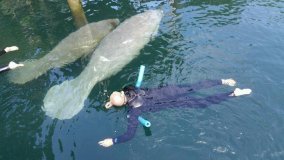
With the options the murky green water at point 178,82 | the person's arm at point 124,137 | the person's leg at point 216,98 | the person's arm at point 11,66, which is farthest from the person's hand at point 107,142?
the person's arm at point 11,66

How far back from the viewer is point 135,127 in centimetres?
873

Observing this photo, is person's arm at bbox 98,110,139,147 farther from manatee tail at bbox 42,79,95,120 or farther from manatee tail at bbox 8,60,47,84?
manatee tail at bbox 8,60,47,84

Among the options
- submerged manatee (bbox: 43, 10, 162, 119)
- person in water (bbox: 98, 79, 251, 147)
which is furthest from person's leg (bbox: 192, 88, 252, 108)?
submerged manatee (bbox: 43, 10, 162, 119)

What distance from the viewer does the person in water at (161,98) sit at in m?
9.06

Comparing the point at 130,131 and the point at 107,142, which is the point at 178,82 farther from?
the point at 107,142

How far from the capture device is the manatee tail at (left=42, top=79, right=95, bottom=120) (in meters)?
9.60

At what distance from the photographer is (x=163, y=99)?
370 inches

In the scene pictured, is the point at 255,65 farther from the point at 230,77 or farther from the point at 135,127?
the point at 135,127

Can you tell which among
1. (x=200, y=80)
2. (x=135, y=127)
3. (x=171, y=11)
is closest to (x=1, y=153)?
(x=135, y=127)

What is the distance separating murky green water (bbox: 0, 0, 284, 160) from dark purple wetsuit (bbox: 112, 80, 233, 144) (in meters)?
0.21

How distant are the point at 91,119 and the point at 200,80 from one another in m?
3.19

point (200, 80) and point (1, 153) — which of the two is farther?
point (200, 80)

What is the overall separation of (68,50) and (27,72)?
5.58 feet

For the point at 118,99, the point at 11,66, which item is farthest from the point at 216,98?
the point at 11,66
